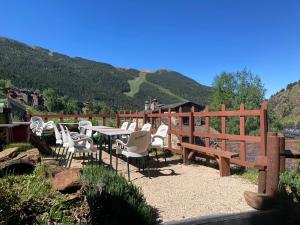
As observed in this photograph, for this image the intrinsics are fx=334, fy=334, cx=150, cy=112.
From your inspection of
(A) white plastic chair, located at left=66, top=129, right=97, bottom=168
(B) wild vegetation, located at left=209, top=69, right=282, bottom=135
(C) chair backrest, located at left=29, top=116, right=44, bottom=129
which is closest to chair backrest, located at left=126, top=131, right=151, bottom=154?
(A) white plastic chair, located at left=66, top=129, right=97, bottom=168

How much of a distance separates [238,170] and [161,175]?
4.63 feet

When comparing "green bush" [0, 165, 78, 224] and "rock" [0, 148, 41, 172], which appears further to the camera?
"rock" [0, 148, 41, 172]

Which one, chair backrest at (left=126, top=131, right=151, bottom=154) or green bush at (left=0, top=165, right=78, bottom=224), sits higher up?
chair backrest at (left=126, top=131, right=151, bottom=154)

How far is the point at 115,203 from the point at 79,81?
13507cm

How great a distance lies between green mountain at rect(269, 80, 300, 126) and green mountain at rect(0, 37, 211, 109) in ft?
151

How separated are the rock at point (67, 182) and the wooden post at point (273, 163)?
2080 mm

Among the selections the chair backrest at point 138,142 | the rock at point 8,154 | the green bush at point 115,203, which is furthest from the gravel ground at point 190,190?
the rock at point 8,154

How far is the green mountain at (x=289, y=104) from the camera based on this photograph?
93.1m

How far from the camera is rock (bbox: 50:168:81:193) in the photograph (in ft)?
11.6

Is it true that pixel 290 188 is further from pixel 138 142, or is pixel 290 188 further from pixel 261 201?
pixel 138 142

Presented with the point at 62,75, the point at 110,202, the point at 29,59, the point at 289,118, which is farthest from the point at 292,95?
the point at 110,202

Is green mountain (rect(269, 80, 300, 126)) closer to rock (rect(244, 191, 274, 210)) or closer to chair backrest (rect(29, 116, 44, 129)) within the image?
chair backrest (rect(29, 116, 44, 129))

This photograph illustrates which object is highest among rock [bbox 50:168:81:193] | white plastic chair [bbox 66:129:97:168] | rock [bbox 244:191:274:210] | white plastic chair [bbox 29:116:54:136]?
white plastic chair [bbox 29:116:54:136]

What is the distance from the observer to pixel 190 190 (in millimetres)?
4867
